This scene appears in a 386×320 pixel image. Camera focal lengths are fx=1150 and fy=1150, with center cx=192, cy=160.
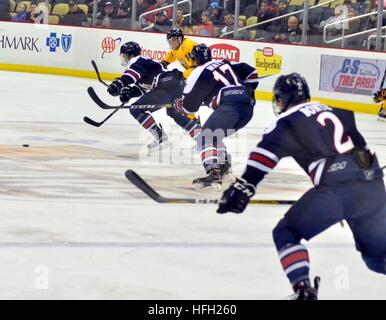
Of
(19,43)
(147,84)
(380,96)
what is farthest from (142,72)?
(19,43)

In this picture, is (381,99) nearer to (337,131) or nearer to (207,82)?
(207,82)

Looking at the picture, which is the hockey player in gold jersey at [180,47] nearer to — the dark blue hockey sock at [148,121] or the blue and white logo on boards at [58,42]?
the dark blue hockey sock at [148,121]

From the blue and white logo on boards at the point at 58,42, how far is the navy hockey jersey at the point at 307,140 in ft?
57.1

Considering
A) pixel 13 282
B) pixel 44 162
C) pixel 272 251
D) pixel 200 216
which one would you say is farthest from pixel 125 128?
pixel 13 282

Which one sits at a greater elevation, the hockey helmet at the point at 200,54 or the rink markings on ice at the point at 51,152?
the hockey helmet at the point at 200,54

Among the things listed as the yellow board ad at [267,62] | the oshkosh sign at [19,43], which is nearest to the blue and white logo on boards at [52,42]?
the oshkosh sign at [19,43]

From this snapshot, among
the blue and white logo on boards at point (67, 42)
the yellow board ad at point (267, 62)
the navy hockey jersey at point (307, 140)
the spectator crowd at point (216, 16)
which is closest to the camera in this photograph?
the navy hockey jersey at point (307, 140)

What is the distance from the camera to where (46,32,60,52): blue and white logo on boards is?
22.6 m

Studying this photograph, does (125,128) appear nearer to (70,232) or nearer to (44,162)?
(44,162)

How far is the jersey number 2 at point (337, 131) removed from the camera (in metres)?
5.42

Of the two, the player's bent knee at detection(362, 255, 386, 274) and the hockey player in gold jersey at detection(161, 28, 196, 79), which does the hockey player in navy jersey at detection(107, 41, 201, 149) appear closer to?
the hockey player in gold jersey at detection(161, 28, 196, 79)

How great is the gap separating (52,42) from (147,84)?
10.6 m

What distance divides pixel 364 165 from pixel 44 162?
6.11m

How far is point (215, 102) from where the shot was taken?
33.6 feet
